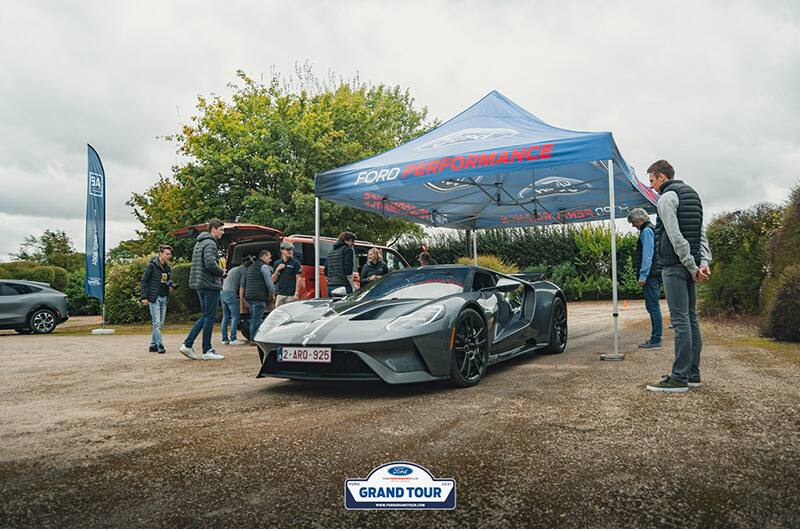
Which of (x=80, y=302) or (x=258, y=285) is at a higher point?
(x=258, y=285)

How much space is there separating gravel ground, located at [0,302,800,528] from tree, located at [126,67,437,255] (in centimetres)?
1411

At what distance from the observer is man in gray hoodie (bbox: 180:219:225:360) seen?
720 centimetres

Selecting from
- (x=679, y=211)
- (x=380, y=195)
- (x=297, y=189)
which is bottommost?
(x=679, y=211)

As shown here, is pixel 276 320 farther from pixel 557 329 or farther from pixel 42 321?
pixel 42 321

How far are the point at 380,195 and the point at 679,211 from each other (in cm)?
632

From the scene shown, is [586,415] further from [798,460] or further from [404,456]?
[404,456]

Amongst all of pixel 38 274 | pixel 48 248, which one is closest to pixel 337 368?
pixel 38 274

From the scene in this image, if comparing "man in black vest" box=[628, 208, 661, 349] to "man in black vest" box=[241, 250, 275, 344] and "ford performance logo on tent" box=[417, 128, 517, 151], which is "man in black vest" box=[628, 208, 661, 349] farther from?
"man in black vest" box=[241, 250, 275, 344]

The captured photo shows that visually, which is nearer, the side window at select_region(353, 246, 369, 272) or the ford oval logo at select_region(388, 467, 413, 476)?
the ford oval logo at select_region(388, 467, 413, 476)

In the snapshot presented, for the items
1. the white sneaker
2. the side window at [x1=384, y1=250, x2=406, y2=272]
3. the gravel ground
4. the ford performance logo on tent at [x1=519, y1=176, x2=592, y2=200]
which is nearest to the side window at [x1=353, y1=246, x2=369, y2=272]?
the side window at [x1=384, y1=250, x2=406, y2=272]

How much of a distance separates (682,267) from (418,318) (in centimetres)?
213

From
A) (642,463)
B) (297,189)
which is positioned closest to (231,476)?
(642,463)

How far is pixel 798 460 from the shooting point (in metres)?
2.76

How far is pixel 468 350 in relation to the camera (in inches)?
193
